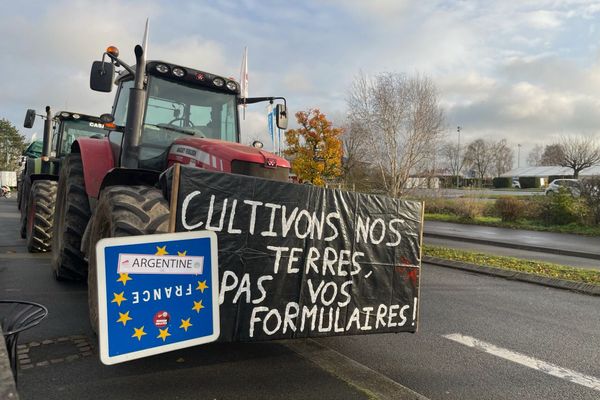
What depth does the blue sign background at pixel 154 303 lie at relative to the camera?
104 inches

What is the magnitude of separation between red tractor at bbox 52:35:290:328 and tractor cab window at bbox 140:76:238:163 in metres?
0.01

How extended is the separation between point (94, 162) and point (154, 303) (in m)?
3.80

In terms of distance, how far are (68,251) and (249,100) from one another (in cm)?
319

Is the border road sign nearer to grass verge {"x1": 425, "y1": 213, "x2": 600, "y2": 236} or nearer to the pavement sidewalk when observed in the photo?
the pavement sidewalk

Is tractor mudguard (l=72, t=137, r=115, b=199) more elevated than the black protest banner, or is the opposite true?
tractor mudguard (l=72, t=137, r=115, b=199)

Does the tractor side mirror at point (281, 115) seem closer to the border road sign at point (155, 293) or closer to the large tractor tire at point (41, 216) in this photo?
the border road sign at point (155, 293)

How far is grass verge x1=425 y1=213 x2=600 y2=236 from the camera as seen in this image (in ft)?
57.6

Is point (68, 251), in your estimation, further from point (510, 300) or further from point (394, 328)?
point (510, 300)

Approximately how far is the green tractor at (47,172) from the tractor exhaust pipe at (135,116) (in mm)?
3374

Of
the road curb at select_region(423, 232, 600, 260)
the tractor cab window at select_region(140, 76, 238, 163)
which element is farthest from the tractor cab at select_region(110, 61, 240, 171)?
the road curb at select_region(423, 232, 600, 260)

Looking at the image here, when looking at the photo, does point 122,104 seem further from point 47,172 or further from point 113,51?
point 47,172

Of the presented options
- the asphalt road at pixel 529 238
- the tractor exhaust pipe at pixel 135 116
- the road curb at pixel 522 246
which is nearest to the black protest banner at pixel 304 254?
the tractor exhaust pipe at pixel 135 116

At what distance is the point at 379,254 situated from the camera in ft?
13.7

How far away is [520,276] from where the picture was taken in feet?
29.0
